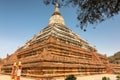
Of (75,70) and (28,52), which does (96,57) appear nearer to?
(75,70)

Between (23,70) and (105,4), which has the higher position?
(105,4)

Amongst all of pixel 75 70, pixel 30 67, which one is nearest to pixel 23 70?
pixel 30 67

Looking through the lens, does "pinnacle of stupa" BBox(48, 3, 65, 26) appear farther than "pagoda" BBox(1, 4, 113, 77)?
Yes

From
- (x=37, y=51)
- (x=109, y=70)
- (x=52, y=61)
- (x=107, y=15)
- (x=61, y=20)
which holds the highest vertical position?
(x=61, y=20)

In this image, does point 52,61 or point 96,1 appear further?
point 52,61

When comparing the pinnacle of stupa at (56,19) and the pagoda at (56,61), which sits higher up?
the pinnacle of stupa at (56,19)

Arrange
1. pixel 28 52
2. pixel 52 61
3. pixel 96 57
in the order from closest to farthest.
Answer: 1. pixel 52 61
2. pixel 28 52
3. pixel 96 57

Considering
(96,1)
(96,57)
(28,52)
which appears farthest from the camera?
(96,57)

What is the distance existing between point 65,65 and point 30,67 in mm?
4906

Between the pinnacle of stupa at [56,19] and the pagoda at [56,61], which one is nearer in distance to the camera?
the pagoda at [56,61]

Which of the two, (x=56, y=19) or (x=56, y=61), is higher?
(x=56, y=19)

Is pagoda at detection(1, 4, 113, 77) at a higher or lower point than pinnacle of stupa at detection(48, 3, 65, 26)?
lower

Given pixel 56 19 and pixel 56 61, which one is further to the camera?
pixel 56 19

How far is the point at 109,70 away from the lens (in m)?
33.5
